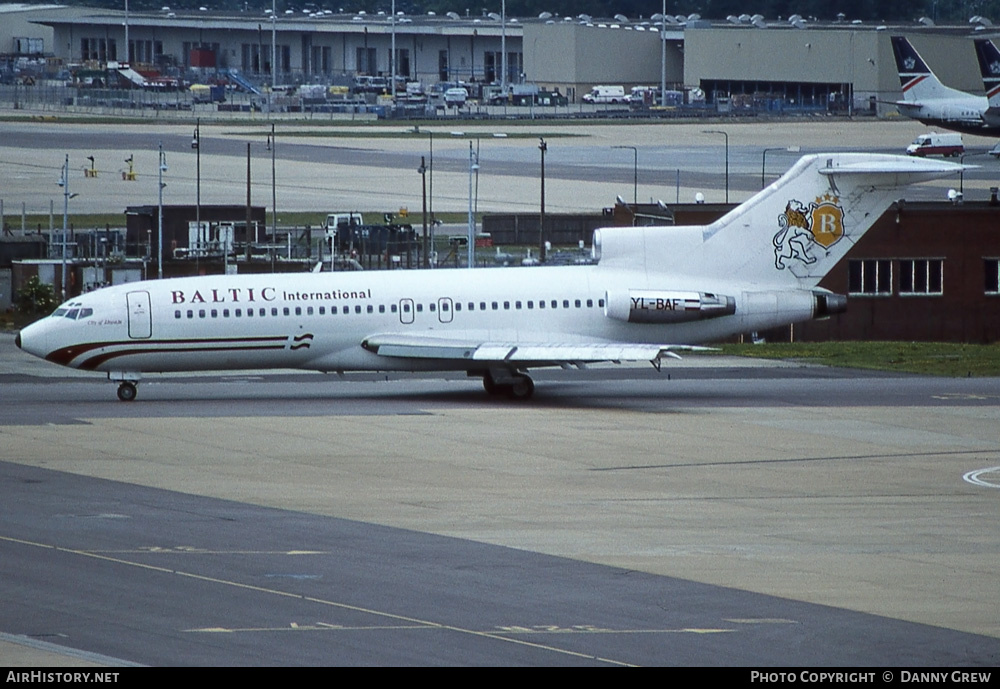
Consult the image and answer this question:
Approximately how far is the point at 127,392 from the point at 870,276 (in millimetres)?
32750

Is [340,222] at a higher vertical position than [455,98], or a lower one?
lower

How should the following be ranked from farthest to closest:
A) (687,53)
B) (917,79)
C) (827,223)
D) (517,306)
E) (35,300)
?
(687,53)
(917,79)
(35,300)
(827,223)
(517,306)

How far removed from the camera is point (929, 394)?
4456 cm

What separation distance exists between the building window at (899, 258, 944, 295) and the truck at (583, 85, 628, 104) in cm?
11209

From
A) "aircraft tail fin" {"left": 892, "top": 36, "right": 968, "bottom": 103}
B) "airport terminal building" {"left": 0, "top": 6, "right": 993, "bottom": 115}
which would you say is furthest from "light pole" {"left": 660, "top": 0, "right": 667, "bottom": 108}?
"aircraft tail fin" {"left": 892, "top": 36, "right": 968, "bottom": 103}

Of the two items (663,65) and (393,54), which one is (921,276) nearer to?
(663,65)

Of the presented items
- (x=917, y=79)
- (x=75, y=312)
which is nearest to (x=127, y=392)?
(x=75, y=312)

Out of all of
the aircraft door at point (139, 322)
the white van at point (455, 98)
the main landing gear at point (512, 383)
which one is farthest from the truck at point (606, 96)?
the aircraft door at point (139, 322)

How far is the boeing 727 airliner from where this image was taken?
4238cm

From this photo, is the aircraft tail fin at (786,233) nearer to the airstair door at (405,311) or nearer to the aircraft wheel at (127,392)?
the airstair door at (405,311)

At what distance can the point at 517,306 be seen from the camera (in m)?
43.7

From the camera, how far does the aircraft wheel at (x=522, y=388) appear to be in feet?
142

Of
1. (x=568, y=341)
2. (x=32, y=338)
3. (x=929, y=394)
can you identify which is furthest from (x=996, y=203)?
(x=32, y=338)

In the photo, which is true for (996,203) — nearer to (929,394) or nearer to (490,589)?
(929,394)
